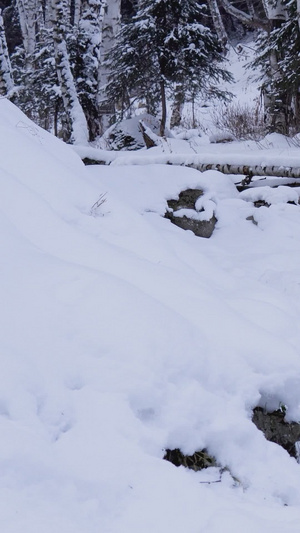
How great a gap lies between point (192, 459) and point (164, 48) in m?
7.96

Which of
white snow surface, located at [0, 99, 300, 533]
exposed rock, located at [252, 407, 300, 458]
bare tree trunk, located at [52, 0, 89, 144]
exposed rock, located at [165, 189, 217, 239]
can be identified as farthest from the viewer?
bare tree trunk, located at [52, 0, 89, 144]

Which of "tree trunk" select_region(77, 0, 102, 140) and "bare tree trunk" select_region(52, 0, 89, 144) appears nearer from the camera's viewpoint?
"bare tree trunk" select_region(52, 0, 89, 144)

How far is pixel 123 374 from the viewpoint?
169 centimetres

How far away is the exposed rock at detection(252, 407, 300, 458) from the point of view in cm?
193

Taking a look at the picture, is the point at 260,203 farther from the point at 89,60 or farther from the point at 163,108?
the point at 89,60

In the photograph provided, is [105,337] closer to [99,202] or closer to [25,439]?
[25,439]

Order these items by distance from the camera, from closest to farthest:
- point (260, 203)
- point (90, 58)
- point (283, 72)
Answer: point (260, 203)
point (283, 72)
point (90, 58)

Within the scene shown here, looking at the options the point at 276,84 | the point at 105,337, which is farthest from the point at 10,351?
the point at 276,84

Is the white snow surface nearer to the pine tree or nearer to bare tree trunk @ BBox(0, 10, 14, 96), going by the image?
bare tree trunk @ BBox(0, 10, 14, 96)

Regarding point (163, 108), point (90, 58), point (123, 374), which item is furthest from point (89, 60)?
point (123, 374)

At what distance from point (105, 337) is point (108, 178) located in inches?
138

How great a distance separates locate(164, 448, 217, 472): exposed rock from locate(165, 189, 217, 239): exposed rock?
309 centimetres

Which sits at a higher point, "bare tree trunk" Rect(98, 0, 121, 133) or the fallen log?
"bare tree trunk" Rect(98, 0, 121, 133)

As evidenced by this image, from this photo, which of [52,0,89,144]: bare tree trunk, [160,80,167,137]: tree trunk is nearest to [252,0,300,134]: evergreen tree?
[160,80,167,137]: tree trunk
